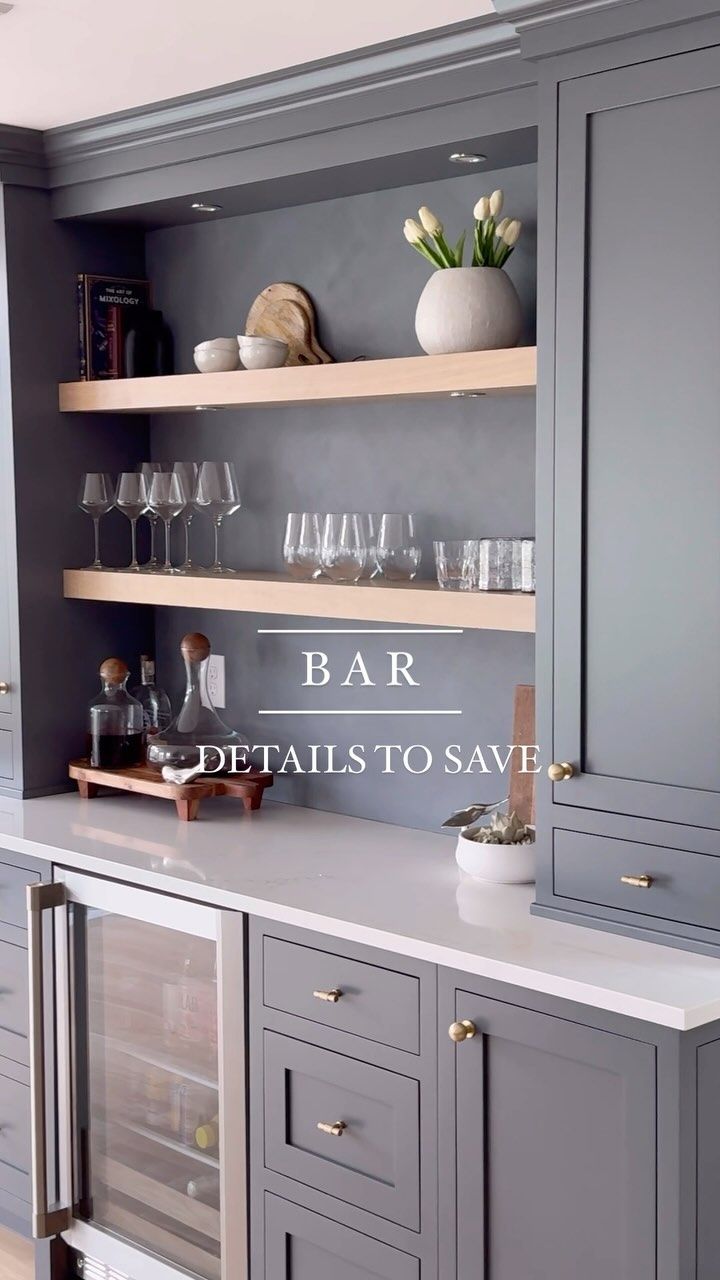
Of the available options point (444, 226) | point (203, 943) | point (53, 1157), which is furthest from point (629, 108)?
point (53, 1157)

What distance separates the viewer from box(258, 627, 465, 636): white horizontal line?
2998 mm

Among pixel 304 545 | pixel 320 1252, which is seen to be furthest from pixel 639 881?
pixel 304 545

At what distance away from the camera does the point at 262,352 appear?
2980 millimetres

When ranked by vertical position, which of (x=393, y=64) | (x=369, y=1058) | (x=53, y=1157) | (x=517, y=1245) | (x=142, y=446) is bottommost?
(x=53, y=1157)

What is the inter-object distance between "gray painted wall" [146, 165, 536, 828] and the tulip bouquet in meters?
0.11

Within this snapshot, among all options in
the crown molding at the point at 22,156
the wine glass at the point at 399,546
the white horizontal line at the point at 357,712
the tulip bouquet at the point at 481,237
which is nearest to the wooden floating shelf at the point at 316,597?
the wine glass at the point at 399,546

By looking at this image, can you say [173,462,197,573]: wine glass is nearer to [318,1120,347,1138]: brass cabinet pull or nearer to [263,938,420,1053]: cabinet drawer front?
[263,938,420,1053]: cabinet drawer front

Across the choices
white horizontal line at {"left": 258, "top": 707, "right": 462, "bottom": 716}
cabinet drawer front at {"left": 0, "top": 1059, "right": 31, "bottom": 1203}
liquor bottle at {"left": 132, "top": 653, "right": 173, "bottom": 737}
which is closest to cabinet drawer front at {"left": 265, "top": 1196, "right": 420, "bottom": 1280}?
cabinet drawer front at {"left": 0, "top": 1059, "right": 31, "bottom": 1203}

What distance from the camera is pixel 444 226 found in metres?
2.89

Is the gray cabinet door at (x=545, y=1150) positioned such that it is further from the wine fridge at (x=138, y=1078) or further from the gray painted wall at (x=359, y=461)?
the gray painted wall at (x=359, y=461)

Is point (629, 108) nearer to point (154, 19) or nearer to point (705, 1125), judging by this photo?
point (154, 19)

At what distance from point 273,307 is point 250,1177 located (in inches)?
73.4

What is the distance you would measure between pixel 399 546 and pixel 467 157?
76 centimetres

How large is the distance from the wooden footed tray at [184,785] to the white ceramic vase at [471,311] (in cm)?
113
